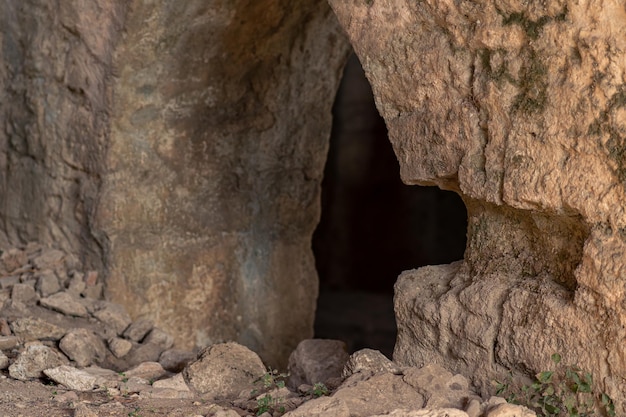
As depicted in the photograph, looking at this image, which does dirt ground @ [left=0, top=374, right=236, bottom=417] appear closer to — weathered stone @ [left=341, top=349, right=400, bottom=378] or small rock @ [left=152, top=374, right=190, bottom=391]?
small rock @ [left=152, top=374, right=190, bottom=391]

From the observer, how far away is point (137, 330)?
3381 millimetres

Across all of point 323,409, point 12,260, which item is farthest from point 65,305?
point 323,409

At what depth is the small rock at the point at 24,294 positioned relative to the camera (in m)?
3.36

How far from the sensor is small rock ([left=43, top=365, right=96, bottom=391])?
104 inches

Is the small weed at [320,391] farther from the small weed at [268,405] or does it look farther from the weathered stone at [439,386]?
the weathered stone at [439,386]

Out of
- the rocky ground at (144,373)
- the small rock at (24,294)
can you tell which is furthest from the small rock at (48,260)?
the small rock at (24,294)

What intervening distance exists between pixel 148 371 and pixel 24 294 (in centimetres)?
76

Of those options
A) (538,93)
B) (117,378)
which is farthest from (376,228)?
(538,93)

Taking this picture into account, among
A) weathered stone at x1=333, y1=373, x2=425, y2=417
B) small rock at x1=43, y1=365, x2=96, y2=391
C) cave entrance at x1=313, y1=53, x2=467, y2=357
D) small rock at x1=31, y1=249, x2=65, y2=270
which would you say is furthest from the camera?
cave entrance at x1=313, y1=53, x2=467, y2=357

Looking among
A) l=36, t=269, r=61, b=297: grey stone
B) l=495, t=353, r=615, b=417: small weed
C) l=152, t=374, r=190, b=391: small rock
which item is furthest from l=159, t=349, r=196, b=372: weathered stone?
l=495, t=353, r=615, b=417: small weed

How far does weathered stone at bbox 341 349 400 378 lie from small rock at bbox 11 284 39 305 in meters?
1.48

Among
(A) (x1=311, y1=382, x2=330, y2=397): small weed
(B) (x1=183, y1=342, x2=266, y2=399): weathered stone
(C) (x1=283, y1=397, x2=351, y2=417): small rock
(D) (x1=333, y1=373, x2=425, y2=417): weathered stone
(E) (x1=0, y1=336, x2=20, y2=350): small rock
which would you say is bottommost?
(E) (x1=0, y1=336, x2=20, y2=350): small rock

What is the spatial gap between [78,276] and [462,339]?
1.77m

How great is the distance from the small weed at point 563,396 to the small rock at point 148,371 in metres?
1.18
